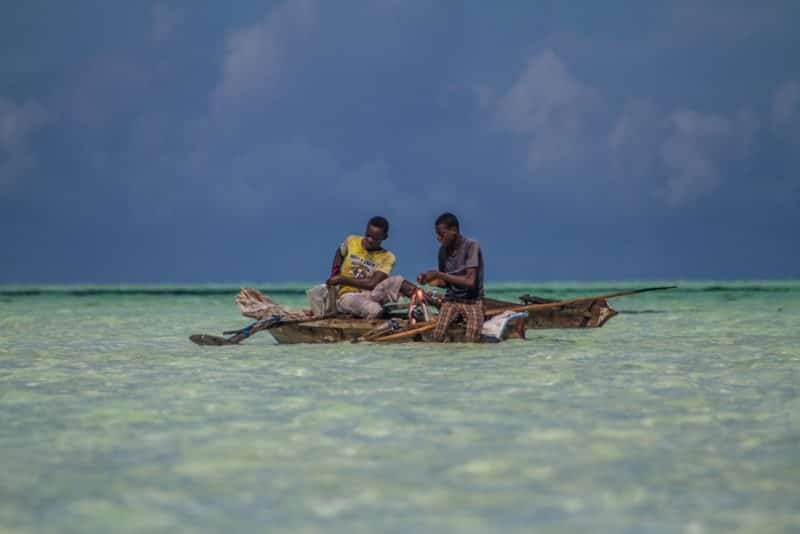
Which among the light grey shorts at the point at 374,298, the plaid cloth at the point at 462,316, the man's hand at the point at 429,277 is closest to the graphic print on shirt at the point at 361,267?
the light grey shorts at the point at 374,298

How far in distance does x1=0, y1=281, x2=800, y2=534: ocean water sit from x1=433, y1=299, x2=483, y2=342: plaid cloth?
0.76m

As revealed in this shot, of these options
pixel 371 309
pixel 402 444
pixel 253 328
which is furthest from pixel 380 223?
pixel 402 444

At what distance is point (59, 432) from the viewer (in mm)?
5008

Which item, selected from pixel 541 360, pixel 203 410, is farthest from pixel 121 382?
pixel 541 360

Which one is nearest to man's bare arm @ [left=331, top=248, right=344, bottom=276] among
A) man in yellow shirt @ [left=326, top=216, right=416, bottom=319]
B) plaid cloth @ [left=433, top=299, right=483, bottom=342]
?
man in yellow shirt @ [left=326, top=216, right=416, bottom=319]

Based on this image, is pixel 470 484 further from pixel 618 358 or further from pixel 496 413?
pixel 618 358

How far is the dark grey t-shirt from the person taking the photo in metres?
9.17

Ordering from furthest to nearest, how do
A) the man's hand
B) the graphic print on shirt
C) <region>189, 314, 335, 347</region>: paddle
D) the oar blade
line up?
the oar blade → the graphic print on shirt → <region>189, 314, 335, 347</region>: paddle → the man's hand

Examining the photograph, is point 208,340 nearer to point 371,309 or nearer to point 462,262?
point 371,309

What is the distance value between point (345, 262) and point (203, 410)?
4.82 meters

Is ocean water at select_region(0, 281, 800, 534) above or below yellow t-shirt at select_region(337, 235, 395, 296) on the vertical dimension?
below

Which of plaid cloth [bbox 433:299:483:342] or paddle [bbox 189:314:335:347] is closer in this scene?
plaid cloth [bbox 433:299:483:342]

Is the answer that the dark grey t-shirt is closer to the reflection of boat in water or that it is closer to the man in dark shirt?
the man in dark shirt

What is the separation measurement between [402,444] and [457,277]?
4691mm
